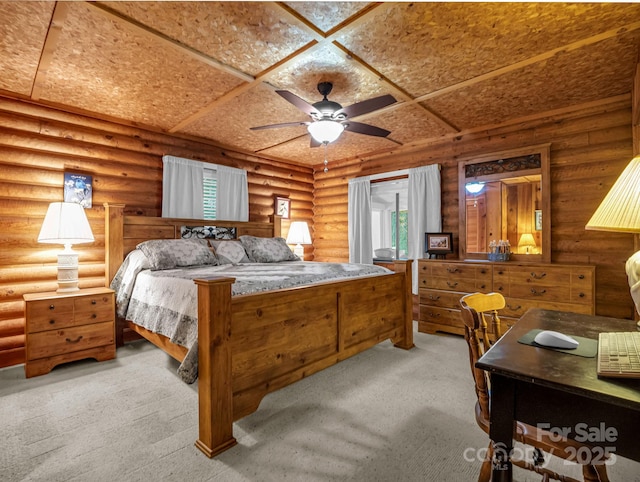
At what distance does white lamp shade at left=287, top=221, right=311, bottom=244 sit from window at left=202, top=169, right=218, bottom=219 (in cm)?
124

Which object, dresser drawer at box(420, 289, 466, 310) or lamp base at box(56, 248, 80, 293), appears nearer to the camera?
lamp base at box(56, 248, 80, 293)

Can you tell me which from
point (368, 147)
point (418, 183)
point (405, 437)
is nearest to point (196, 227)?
point (368, 147)

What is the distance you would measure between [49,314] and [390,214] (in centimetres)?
477

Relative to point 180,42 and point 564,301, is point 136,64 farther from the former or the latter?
point 564,301

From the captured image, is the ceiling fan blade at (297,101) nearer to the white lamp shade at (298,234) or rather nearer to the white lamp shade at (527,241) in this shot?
the white lamp shade at (298,234)

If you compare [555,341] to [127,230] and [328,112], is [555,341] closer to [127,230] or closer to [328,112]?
[328,112]

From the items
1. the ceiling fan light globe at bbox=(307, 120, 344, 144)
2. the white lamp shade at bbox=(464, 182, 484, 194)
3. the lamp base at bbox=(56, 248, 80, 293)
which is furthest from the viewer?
the white lamp shade at bbox=(464, 182, 484, 194)

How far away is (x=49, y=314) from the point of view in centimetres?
274

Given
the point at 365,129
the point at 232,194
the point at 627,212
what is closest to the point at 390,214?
the point at 232,194

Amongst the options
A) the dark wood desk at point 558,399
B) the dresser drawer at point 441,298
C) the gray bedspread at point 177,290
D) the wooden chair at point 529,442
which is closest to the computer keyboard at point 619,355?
the dark wood desk at point 558,399

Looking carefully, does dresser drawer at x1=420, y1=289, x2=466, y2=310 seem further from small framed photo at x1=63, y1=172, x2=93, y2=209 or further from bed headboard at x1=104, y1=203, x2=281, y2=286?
small framed photo at x1=63, y1=172, x2=93, y2=209

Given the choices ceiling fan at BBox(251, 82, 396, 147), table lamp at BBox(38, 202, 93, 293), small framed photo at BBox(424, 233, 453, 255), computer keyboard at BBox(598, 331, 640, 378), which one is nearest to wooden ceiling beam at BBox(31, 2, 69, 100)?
table lamp at BBox(38, 202, 93, 293)

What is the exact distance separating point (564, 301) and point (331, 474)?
2809 millimetres

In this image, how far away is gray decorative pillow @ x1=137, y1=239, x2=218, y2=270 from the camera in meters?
3.26
